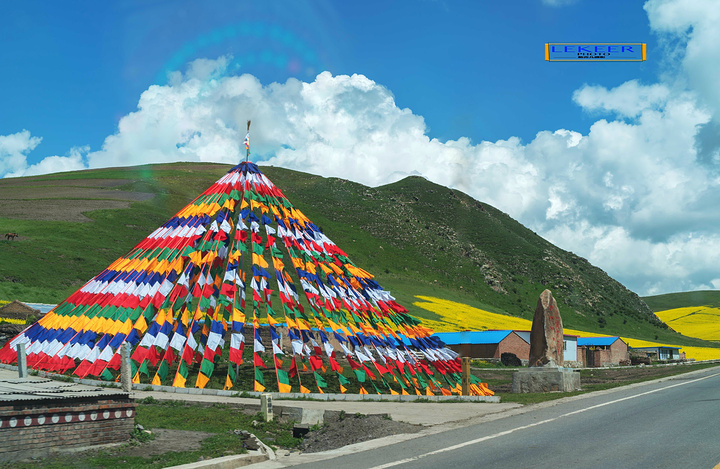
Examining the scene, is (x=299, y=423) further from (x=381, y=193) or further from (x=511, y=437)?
(x=381, y=193)

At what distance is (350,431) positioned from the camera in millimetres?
14336

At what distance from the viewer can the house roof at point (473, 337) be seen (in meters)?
61.6

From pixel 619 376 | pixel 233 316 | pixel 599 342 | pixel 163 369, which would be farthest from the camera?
pixel 599 342

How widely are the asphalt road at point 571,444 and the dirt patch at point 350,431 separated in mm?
1157

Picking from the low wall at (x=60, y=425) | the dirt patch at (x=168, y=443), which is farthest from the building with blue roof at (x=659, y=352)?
the low wall at (x=60, y=425)

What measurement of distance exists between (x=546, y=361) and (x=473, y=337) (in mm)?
37636

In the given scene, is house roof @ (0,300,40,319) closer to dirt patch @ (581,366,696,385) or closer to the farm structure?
dirt patch @ (581,366,696,385)

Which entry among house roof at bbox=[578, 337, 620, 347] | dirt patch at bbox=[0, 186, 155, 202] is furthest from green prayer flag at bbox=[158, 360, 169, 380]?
dirt patch at bbox=[0, 186, 155, 202]

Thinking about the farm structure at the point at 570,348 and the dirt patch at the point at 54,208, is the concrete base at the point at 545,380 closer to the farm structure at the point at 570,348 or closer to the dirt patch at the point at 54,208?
the farm structure at the point at 570,348

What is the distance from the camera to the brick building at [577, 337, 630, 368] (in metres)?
68.0

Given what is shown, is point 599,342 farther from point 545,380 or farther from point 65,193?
point 65,193

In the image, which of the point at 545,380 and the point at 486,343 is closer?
the point at 545,380

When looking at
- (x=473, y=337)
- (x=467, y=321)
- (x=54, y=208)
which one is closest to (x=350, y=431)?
(x=473, y=337)

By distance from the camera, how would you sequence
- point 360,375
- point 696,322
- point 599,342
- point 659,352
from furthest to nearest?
point 696,322
point 659,352
point 599,342
point 360,375
